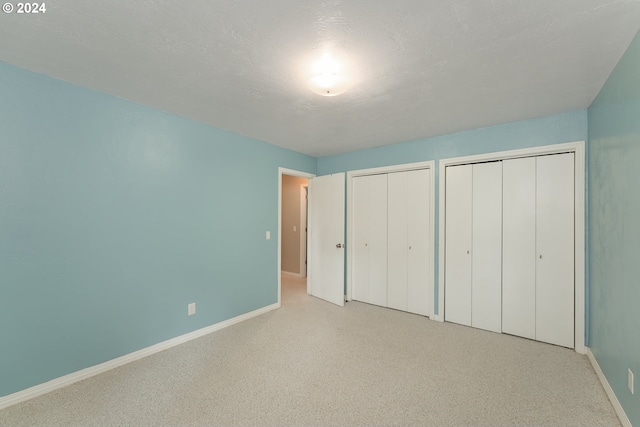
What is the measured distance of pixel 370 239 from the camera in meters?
4.08

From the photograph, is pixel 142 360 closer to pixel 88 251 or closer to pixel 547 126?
pixel 88 251

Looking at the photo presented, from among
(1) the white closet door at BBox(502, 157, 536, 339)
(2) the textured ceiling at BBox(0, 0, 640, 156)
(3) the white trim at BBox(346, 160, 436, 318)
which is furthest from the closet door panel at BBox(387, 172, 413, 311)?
(2) the textured ceiling at BBox(0, 0, 640, 156)

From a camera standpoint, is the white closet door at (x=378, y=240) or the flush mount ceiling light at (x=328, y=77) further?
the white closet door at (x=378, y=240)

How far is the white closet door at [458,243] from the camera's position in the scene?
10.7ft

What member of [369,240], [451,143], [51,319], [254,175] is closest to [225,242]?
[254,175]

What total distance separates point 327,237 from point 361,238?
1.75 feet

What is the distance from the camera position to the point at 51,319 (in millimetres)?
2008

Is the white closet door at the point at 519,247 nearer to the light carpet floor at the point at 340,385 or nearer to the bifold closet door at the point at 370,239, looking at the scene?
the light carpet floor at the point at 340,385

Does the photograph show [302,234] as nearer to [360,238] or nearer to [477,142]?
[360,238]

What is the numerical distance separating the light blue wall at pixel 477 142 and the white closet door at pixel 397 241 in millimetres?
327

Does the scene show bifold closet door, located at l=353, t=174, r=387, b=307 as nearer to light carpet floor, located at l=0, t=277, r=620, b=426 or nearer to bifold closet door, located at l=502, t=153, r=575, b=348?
light carpet floor, located at l=0, t=277, r=620, b=426

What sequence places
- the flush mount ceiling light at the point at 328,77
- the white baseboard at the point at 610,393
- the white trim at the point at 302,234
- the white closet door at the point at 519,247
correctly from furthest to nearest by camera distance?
the white trim at the point at 302,234 < the white closet door at the point at 519,247 < the flush mount ceiling light at the point at 328,77 < the white baseboard at the point at 610,393

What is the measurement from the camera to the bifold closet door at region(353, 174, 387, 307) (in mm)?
3951

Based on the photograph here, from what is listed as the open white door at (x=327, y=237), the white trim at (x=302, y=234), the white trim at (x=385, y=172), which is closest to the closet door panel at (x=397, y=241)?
the white trim at (x=385, y=172)
